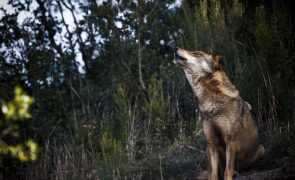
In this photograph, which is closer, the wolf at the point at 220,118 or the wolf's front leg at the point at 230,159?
the wolf's front leg at the point at 230,159

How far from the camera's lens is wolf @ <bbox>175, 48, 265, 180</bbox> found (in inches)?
239

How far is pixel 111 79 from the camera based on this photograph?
36.6ft

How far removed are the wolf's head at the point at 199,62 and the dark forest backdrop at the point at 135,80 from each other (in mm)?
1379

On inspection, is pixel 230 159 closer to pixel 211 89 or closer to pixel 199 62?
pixel 211 89

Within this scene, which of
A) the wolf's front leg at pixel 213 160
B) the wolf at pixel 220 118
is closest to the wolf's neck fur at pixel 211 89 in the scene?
the wolf at pixel 220 118

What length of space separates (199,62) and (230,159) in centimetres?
132

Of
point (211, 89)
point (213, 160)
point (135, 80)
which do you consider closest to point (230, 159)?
point (213, 160)

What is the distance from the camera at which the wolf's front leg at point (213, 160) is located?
6.14 metres

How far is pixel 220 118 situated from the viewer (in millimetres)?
6125

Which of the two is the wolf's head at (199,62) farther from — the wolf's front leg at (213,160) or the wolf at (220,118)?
the wolf's front leg at (213,160)

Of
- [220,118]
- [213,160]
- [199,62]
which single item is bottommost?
[213,160]

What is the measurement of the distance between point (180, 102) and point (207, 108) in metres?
3.54

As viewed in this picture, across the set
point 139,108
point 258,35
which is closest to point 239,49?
point 258,35

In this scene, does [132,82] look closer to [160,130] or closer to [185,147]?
[160,130]
